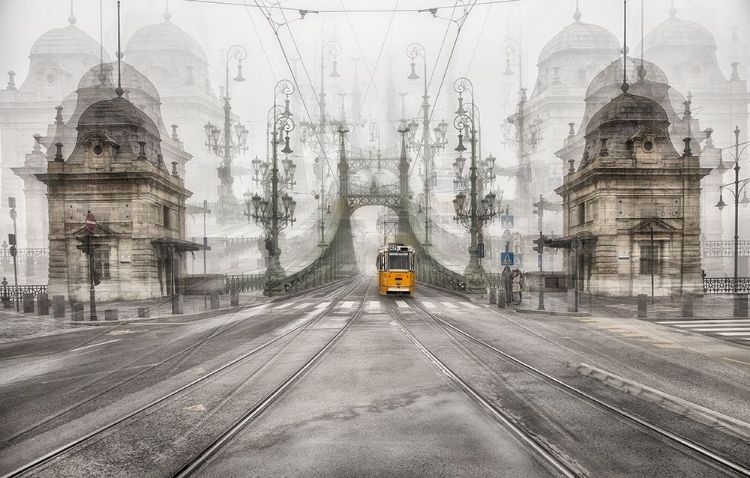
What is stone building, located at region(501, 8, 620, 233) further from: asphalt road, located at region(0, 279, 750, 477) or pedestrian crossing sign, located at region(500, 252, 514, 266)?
asphalt road, located at region(0, 279, 750, 477)

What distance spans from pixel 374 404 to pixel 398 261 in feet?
74.7

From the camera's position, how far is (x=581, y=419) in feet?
21.5

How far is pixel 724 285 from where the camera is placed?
2856cm

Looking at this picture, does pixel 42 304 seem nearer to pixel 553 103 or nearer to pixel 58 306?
pixel 58 306

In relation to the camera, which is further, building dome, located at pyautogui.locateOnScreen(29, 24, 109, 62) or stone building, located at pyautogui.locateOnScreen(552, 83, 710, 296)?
building dome, located at pyautogui.locateOnScreen(29, 24, 109, 62)

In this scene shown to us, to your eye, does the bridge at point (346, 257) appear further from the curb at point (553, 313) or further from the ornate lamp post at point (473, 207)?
the curb at point (553, 313)

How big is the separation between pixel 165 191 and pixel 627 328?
81.8ft

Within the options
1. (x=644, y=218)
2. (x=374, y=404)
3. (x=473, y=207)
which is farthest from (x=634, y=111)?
(x=374, y=404)

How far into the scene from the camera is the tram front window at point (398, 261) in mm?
29859

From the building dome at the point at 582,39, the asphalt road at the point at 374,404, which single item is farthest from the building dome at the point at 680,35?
the asphalt road at the point at 374,404

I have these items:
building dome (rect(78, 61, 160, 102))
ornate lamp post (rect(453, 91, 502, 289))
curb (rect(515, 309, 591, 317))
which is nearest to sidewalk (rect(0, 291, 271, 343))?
ornate lamp post (rect(453, 91, 502, 289))

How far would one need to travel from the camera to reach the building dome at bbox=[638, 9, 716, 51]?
4681 centimetres

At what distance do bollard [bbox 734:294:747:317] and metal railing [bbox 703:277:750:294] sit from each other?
11.0m

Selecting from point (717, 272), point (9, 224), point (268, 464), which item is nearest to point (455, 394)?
point (268, 464)
